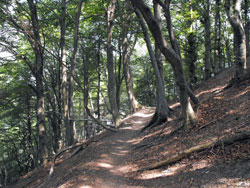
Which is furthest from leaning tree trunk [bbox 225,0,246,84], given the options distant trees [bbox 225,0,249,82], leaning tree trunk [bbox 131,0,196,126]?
leaning tree trunk [bbox 131,0,196,126]

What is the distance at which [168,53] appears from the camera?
7.31 meters

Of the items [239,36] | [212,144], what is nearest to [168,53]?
[212,144]

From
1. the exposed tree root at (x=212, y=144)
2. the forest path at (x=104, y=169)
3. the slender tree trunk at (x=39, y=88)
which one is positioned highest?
the slender tree trunk at (x=39, y=88)

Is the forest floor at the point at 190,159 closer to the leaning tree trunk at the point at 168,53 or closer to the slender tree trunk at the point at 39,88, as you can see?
the leaning tree trunk at the point at 168,53

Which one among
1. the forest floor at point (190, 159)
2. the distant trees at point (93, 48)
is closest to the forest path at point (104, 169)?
the forest floor at point (190, 159)

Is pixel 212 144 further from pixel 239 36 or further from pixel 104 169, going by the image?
pixel 239 36

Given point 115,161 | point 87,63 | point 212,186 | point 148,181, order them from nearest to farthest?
point 212,186 → point 148,181 → point 115,161 → point 87,63

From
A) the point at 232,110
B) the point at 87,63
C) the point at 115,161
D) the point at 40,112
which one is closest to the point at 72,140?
the point at 40,112

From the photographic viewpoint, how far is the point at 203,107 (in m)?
9.40

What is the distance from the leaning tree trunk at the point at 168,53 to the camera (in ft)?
21.7

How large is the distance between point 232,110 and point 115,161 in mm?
5226

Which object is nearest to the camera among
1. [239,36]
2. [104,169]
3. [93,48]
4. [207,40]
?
[104,169]

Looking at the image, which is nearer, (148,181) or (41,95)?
(148,181)

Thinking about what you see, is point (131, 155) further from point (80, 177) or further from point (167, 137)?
point (80, 177)
